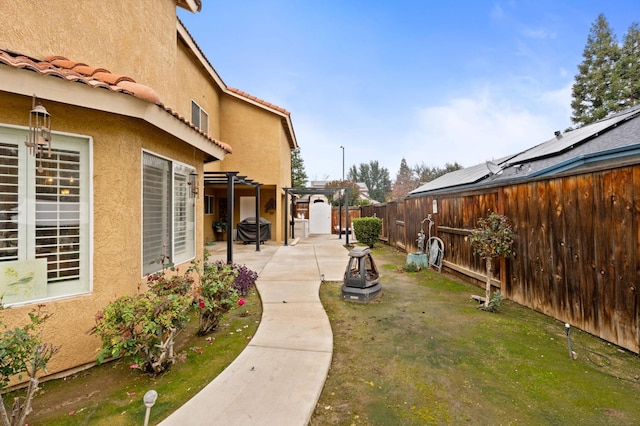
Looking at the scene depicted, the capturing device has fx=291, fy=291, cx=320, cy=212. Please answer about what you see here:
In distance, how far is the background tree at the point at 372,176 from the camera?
204 feet

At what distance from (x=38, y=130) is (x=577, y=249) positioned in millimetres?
6505

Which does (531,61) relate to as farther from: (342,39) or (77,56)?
(77,56)

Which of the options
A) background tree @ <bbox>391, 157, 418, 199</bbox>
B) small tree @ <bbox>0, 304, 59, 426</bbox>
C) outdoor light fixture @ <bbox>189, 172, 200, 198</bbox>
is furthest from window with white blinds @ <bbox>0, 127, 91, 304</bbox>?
background tree @ <bbox>391, 157, 418, 199</bbox>

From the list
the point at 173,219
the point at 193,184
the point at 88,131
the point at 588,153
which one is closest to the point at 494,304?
the point at 588,153

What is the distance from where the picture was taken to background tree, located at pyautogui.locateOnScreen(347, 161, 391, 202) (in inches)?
2442

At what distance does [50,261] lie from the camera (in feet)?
9.89

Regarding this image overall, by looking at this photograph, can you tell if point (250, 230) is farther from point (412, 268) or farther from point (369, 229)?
point (412, 268)

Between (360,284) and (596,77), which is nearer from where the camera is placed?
(360,284)

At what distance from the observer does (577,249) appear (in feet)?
13.5

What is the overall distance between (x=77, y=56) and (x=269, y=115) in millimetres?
11201

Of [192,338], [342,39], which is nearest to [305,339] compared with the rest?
[192,338]

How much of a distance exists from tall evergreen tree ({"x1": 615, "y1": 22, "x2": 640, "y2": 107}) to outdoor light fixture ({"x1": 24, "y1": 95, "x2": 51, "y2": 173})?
117 feet

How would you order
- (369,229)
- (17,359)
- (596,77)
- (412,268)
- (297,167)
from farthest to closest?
(297,167), (596,77), (369,229), (412,268), (17,359)

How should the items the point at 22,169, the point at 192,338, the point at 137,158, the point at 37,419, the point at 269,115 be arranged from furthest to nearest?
1. the point at 269,115
2. the point at 192,338
3. the point at 137,158
4. the point at 22,169
5. the point at 37,419
